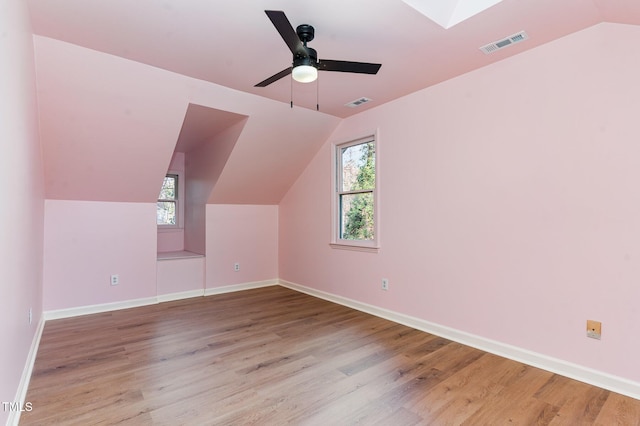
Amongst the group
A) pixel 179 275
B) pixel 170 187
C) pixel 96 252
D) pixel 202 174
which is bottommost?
pixel 179 275

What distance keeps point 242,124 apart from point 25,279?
2.58 m

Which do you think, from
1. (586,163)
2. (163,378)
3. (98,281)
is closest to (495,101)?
(586,163)

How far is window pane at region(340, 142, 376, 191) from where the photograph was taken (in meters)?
4.23

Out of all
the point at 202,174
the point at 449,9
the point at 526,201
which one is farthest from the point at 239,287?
the point at 449,9

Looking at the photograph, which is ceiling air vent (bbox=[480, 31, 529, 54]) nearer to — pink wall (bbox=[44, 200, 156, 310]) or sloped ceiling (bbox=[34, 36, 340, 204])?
sloped ceiling (bbox=[34, 36, 340, 204])

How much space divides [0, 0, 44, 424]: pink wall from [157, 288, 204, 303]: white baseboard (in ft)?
6.25

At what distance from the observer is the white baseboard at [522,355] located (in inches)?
90.0

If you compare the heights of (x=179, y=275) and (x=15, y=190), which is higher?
(x=15, y=190)

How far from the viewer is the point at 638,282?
7.32ft

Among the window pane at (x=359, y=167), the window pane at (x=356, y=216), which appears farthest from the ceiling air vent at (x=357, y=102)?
the window pane at (x=356, y=216)

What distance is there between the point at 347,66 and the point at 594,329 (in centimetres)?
261

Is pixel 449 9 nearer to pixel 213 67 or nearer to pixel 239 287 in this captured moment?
pixel 213 67

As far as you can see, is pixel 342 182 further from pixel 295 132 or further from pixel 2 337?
pixel 2 337

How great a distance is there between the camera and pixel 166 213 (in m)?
5.87
